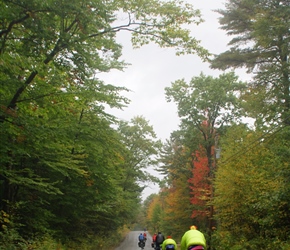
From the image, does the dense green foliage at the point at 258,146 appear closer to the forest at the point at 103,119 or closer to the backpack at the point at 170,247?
the forest at the point at 103,119

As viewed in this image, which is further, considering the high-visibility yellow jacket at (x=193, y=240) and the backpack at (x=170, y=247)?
the backpack at (x=170, y=247)

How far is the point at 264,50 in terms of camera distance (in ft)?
65.0

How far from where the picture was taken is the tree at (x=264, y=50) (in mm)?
17172

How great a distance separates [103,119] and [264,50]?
34.9ft

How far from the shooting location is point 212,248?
2123cm

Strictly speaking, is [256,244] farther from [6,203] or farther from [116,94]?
[6,203]

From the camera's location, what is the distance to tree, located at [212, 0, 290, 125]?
1717cm

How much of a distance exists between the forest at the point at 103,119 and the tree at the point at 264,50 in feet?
0.21

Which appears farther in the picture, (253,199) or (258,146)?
(258,146)

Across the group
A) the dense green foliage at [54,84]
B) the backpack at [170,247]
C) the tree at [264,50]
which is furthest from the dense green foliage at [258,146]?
the dense green foliage at [54,84]

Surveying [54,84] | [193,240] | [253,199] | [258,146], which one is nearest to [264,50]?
[258,146]

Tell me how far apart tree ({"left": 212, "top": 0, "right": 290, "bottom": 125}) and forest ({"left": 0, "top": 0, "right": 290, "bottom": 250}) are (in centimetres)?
6

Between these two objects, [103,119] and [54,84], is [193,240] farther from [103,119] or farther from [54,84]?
[103,119]

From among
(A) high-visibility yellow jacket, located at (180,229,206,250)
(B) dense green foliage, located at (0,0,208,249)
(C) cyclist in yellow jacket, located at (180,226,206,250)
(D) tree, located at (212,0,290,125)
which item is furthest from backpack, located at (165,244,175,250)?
(D) tree, located at (212,0,290,125)
